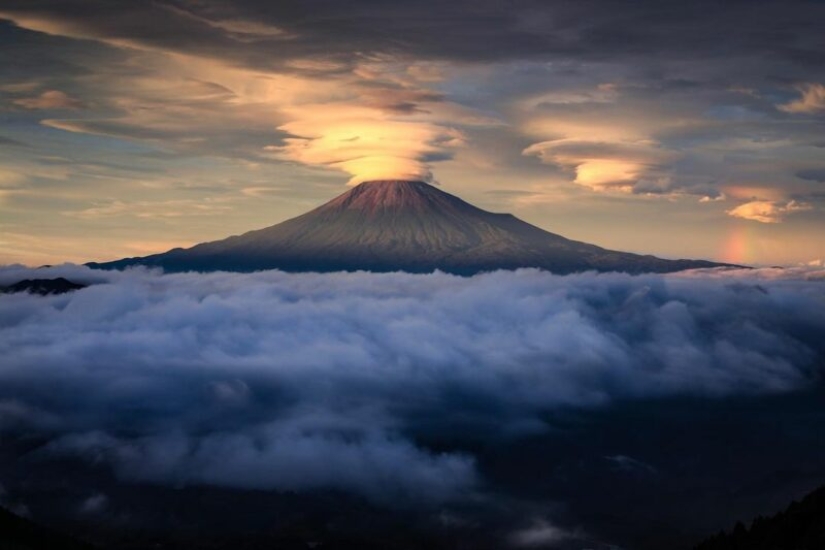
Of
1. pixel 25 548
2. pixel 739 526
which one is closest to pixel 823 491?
pixel 739 526

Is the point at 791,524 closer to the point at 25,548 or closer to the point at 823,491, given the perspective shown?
the point at 823,491

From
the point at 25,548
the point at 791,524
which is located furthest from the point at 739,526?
the point at 25,548

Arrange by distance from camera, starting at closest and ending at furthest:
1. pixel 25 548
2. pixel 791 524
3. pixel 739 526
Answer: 1. pixel 791 524
2. pixel 739 526
3. pixel 25 548

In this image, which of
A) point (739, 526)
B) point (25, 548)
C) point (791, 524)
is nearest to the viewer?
point (791, 524)

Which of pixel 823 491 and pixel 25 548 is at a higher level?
pixel 823 491

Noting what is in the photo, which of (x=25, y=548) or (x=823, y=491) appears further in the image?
(x=25, y=548)

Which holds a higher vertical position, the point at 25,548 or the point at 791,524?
the point at 791,524
